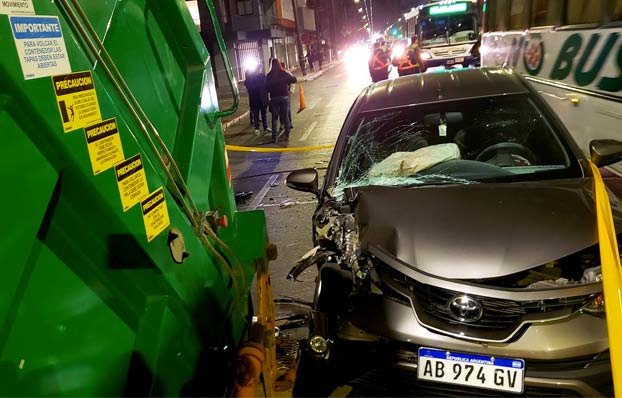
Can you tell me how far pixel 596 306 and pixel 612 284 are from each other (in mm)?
129

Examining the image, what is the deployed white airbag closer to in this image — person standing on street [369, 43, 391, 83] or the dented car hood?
the dented car hood

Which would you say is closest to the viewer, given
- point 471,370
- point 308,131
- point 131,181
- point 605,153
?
point 131,181

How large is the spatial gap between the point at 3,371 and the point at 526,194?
265 centimetres

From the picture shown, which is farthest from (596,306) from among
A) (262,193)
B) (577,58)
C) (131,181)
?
(262,193)

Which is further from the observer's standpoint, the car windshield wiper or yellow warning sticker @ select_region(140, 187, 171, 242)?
the car windshield wiper

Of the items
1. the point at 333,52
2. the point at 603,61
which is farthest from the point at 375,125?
the point at 333,52

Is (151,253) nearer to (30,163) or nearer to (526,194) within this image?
(30,163)

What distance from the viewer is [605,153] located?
3.14 metres

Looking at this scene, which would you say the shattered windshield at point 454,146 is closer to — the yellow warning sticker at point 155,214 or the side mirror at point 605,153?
the side mirror at point 605,153

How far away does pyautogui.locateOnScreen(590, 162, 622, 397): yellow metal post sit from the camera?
221cm

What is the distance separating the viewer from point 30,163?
3.94ft

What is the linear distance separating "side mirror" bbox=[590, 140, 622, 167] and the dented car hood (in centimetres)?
23

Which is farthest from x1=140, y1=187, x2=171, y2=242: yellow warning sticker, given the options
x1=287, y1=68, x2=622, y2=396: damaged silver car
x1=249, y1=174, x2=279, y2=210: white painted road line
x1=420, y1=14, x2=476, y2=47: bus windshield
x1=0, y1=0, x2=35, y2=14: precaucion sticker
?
x1=420, y1=14, x2=476, y2=47: bus windshield

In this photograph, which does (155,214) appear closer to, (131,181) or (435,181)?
(131,181)
